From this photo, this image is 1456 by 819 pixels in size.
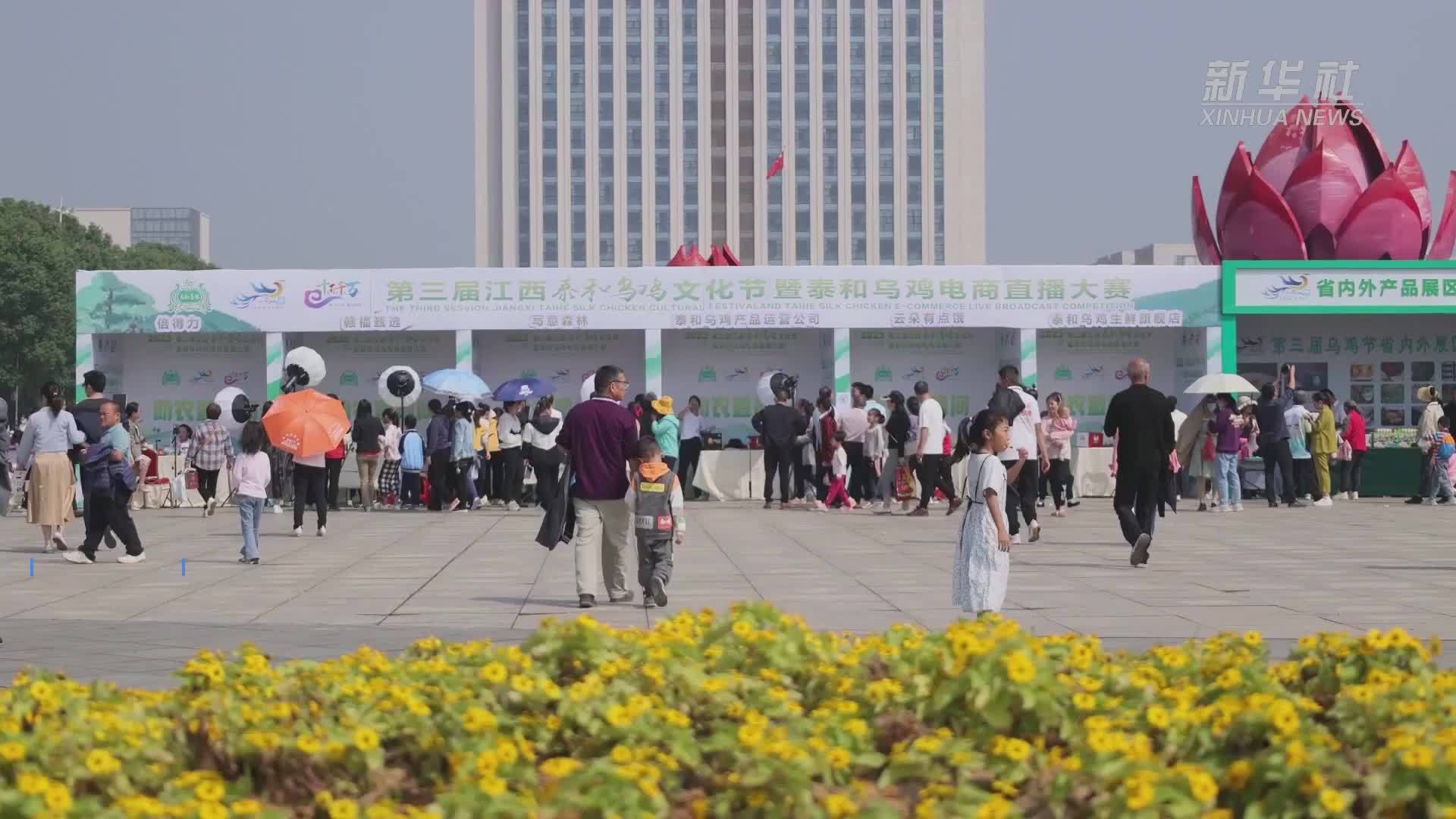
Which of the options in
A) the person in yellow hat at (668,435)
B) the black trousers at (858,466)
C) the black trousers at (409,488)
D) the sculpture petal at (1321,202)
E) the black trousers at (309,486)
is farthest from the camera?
the sculpture petal at (1321,202)

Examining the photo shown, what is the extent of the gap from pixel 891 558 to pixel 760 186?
329 ft

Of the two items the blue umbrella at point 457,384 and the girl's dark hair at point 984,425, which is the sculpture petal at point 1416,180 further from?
the girl's dark hair at point 984,425

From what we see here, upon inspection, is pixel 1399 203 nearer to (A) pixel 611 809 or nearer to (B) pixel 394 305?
(B) pixel 394 305

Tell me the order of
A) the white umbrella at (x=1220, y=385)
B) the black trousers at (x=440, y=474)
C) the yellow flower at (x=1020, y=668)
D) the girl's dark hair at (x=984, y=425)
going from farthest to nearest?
the white umbrella at (x=1220, y=385), the black trousers at (x=440, y=474), the girl's dark hair at (x=984, y=425), the yellow flower at (x=1020, y=668)

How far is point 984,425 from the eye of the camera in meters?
9.98

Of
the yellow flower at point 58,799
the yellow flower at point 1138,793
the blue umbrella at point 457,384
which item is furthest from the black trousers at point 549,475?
the yellow flower at point 1138,793

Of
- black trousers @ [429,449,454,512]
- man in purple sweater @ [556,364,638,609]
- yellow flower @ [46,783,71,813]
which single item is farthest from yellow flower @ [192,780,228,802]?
black trousers @ [429,449,454,512]

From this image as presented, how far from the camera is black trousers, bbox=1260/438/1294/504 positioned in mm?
24328

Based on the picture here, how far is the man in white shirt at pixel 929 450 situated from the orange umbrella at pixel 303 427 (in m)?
6.78

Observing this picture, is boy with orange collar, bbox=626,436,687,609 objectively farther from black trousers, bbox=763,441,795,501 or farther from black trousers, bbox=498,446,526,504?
black trousers, bbox=498,446,526,504

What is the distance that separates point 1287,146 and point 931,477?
14.8 metres

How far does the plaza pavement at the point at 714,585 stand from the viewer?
395 inches

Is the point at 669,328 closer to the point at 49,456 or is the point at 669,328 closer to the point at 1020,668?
the point at 49,456

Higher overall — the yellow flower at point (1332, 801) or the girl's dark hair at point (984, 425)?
the girl's dark hair at point (984, 425)
